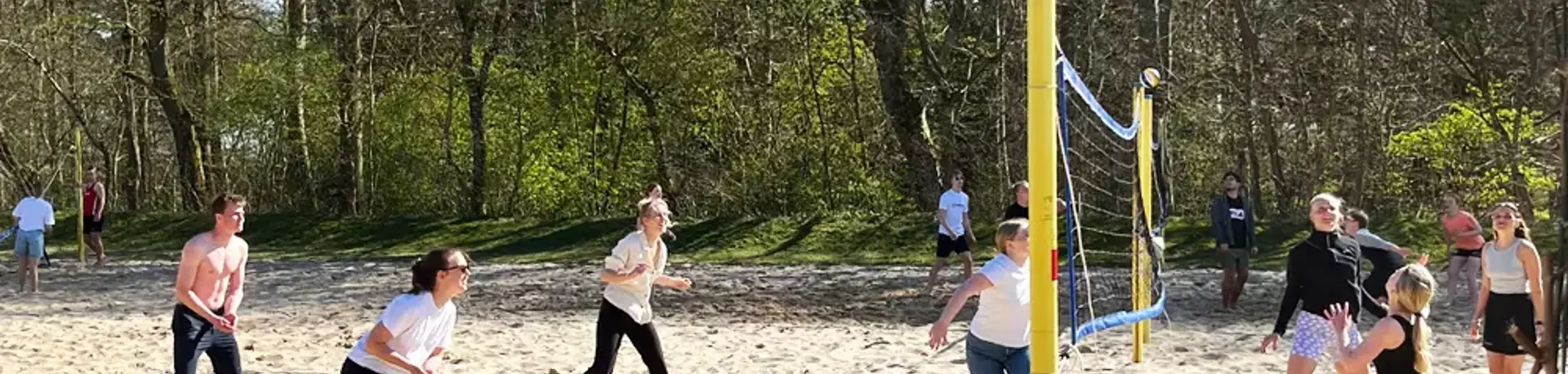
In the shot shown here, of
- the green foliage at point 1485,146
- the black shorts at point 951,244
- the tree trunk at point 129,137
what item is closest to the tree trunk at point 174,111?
the tree trunk at point 129,137

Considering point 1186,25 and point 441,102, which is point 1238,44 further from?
point 441,102

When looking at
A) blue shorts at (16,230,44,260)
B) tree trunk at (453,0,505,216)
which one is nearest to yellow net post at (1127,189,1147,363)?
blue shorts at (16,230,44,260)

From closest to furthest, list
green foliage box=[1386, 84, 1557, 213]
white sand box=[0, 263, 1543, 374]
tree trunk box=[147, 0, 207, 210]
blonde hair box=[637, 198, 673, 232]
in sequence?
1. blonde hair box=[637, 198, 673, 232]
2. white sand box=[0, 263, 1543, 374]
3. green foliage box=[1386, 84, 1557, 213]
4. tree trunk box=[147, 0, 207, 210]

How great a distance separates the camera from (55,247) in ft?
74.8

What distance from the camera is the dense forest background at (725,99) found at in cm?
1981

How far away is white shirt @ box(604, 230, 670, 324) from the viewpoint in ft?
22.4

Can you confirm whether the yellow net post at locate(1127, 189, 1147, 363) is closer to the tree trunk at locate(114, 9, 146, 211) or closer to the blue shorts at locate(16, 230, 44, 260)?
the blue shorts at locate(16, 230, 44, 260)

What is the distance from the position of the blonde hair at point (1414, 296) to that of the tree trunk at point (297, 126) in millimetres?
22268

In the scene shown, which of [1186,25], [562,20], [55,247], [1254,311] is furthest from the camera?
[562,20]

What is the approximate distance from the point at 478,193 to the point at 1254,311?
15.5m

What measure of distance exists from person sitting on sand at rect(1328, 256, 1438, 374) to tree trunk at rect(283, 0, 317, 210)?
875 inches

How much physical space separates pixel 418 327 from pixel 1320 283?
3.60 m

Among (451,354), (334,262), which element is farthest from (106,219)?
(451,354)

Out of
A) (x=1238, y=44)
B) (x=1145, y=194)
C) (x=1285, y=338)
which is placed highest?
(x=1238, y=44)
